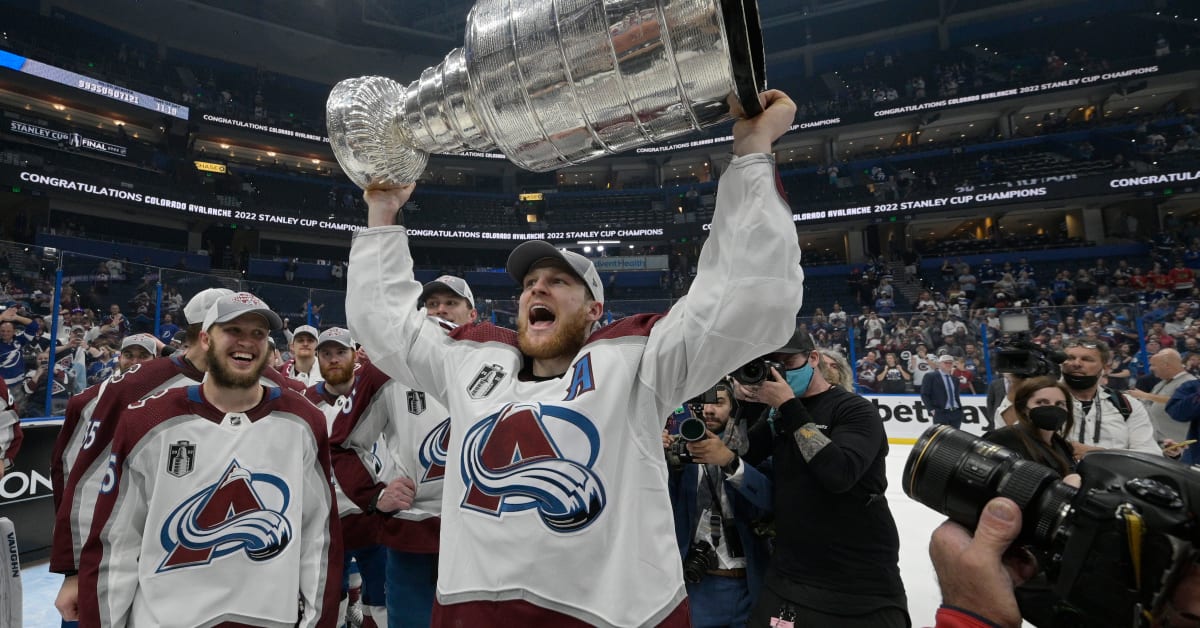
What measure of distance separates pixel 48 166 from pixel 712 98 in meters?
23.1

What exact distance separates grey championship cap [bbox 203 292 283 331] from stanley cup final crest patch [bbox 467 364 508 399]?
1.27m

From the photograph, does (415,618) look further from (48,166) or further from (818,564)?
(48,166)

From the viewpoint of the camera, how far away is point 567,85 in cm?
118

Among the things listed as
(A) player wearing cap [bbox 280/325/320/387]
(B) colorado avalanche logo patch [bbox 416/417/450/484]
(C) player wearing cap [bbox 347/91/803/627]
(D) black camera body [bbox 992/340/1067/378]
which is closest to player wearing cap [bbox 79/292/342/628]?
(B) colorado avalanche logo patch [bbox 416/417/450/484]

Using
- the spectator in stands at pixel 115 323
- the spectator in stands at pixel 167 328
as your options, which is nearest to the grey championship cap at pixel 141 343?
the spectator in stands at pixel 115 323

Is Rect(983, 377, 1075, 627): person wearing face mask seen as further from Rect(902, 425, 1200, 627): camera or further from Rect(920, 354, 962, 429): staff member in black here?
Rect(920, 354, 962, 429): staff member in black

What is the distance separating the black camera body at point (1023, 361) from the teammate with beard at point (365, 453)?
2.56m

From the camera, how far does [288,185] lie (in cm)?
2481

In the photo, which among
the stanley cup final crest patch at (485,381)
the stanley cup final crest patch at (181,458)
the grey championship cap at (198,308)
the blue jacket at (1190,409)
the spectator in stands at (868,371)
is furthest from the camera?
the spectator in stands at (868,371)

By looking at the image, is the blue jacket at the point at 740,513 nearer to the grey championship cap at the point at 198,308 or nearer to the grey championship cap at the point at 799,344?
the grey championship cap at the point at 799,344

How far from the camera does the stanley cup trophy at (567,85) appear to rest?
107 centimetres

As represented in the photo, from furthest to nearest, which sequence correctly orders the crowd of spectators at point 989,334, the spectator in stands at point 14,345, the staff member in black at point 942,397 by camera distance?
the staff member in black at point 942,397 → the crowd of spectators at point 989,334 → the spectator in stands at point 14,345

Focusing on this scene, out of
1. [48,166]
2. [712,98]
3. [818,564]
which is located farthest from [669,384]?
[48,166]

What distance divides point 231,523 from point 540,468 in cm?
125
